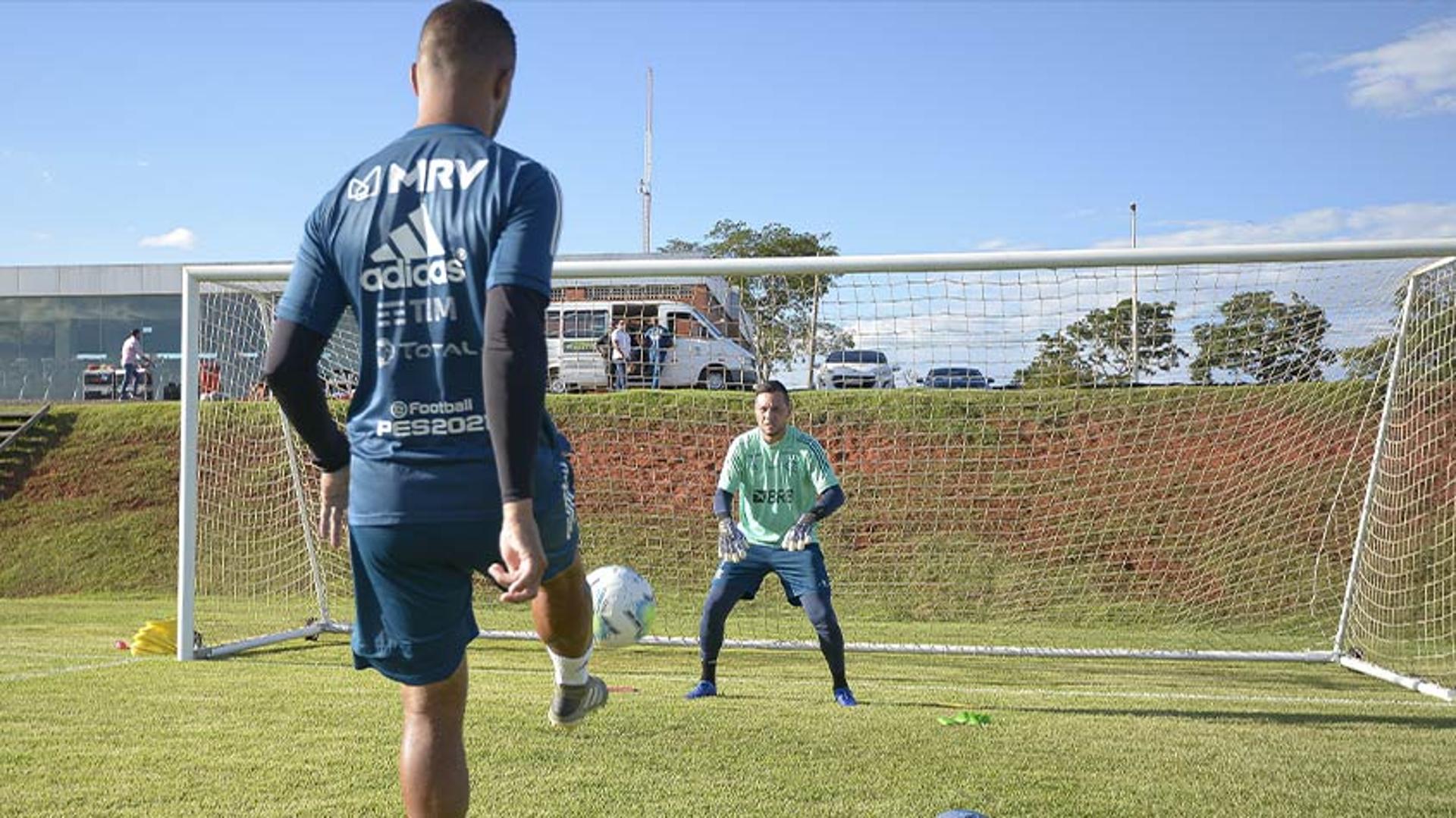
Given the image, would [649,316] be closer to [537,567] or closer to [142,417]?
[537,567]

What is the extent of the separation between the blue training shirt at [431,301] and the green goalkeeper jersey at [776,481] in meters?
5.10

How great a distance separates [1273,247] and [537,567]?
23.1 feet

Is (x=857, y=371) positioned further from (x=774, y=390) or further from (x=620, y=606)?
(x=620, y=606)

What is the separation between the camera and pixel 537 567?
2.58 metres

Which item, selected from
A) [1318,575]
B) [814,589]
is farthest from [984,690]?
[1318,575]

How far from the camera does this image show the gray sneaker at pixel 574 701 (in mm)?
3568

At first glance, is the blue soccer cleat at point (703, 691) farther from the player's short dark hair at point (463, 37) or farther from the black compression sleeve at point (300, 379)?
the player's short dark hair at point (463, 37)

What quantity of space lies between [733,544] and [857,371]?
454 cm

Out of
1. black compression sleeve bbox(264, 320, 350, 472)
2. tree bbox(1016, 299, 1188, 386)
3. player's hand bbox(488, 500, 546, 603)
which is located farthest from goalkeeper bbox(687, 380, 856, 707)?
player's hand bbox(488, 500, 546, 603)

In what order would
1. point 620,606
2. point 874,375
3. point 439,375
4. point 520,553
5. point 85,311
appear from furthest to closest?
point 85,311 < point 874,375 < point 620,606 < point 439,375 < point 520,553

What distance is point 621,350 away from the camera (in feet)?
40.8

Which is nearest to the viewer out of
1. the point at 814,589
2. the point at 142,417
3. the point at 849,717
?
the point at 849,717

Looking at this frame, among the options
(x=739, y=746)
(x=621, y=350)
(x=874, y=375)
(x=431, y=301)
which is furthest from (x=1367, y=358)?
(x=431, y=301)

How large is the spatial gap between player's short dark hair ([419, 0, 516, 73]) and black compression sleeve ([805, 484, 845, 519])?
195 inches
